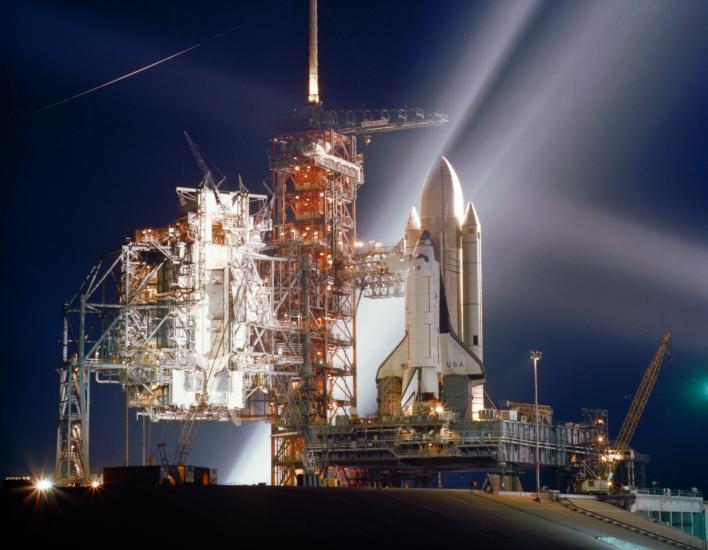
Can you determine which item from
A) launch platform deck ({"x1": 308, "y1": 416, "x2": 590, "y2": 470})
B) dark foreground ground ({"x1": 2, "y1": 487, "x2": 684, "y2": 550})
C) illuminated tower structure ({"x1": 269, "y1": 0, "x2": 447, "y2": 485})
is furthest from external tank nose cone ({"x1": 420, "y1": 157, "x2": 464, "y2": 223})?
dark foreground ground ({"x1": 2, "y1": 487, "x2": 684, "y2": 550})

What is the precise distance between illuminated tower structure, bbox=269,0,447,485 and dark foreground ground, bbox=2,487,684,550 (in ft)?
119

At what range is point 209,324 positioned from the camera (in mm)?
90812

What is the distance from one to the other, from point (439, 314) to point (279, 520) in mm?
45186

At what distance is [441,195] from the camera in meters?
95.6

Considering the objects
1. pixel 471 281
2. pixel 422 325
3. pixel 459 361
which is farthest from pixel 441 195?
pixel 459 361

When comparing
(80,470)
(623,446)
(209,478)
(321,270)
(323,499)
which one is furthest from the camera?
(321,270)

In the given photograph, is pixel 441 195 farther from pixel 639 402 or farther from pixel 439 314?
pixel 639 402

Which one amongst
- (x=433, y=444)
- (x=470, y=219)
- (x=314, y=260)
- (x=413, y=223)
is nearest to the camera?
(x=433, y=444)

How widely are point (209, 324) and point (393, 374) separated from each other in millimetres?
14810

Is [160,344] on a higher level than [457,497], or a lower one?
higher

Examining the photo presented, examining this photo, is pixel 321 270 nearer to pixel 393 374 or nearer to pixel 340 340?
pixel 340 340

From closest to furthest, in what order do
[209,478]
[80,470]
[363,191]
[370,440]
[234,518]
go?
1. [234,518]
2. [209,478]
3. [80,470]
4. [370,440]
5. [363,191]

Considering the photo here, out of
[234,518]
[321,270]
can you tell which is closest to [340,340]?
[321,270]

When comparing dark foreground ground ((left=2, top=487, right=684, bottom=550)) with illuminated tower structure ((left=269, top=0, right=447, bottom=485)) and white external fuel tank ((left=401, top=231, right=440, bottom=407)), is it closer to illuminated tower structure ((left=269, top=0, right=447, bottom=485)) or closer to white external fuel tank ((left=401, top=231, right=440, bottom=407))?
white external fuel tank ((left=401, top=231, right=440, bottom=407))
